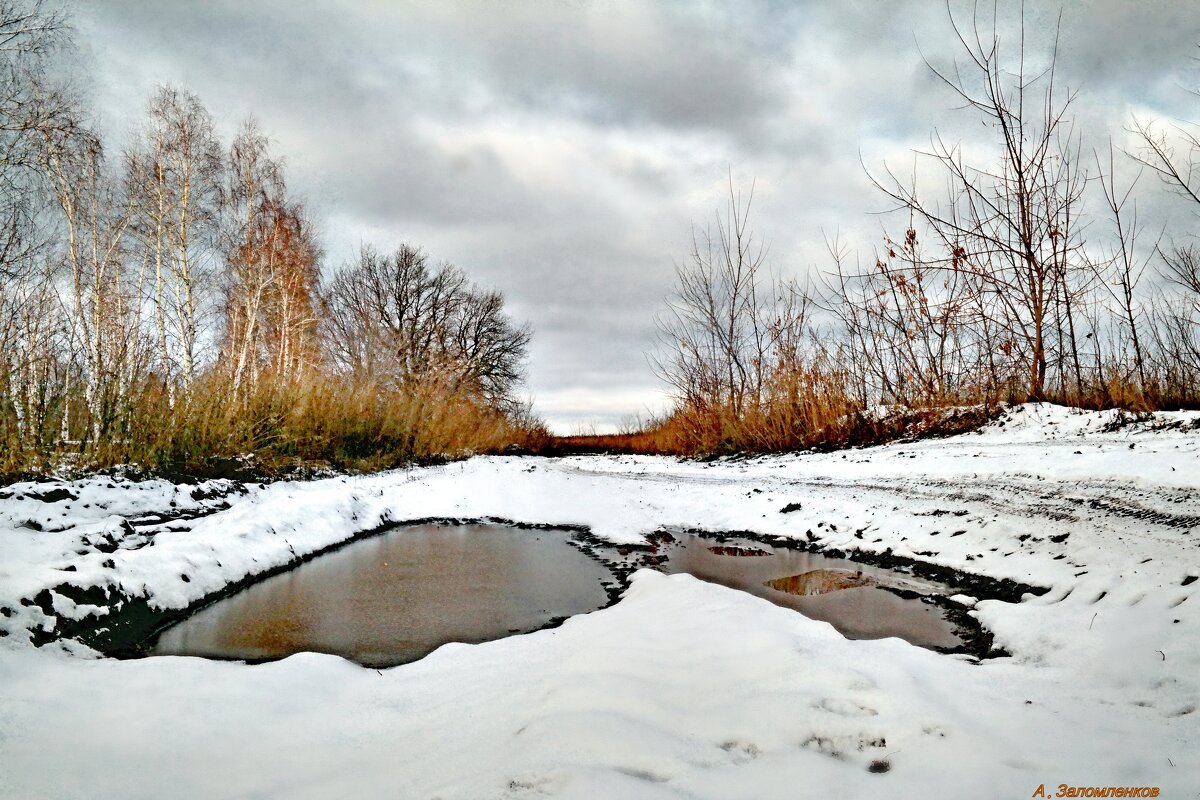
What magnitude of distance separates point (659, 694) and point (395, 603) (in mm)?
1828

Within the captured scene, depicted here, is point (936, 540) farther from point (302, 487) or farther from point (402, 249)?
point (402, 249)

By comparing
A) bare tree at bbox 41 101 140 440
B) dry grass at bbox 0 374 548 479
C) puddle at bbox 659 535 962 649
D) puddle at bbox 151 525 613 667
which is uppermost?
bare tree at bbox 41 101 140 440

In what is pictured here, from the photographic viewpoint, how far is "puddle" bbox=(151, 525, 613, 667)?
2.35m

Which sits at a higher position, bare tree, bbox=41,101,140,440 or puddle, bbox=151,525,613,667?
bare tree, bbox=41,101,140,440

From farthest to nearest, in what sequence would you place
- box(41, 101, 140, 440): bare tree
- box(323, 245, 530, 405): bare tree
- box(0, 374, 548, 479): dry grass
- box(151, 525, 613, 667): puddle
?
box(323, 245, 530, 405): bare tree, box(41, 101, 140, 440): bare tree, box(0, 374, 548, 479): dry grass, box(151, 525, 613, 667): puddle

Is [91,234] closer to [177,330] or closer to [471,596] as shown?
[177,330]

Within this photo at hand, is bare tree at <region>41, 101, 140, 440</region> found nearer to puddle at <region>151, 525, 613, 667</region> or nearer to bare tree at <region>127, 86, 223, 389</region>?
bare tree at <region>127, 86, 223, 389</region>

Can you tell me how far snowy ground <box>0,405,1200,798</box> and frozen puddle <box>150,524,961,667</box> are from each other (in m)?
0.25

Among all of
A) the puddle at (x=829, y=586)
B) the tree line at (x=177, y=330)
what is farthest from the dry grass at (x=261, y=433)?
the puddle at (x=829, y=586)

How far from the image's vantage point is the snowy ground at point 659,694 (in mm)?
1231

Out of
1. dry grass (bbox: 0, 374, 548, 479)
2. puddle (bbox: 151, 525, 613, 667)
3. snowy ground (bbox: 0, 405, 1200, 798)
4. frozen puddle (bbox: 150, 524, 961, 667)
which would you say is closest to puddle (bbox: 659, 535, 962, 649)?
frozen puddle (bbox: 150, 524, 961, 667)

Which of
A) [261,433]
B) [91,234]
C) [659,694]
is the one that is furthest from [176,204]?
[659,694]

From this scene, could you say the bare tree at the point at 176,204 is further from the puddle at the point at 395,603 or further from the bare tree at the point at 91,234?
the puddle at the point at 395,603

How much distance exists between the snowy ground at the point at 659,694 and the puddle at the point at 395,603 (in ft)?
0.78
